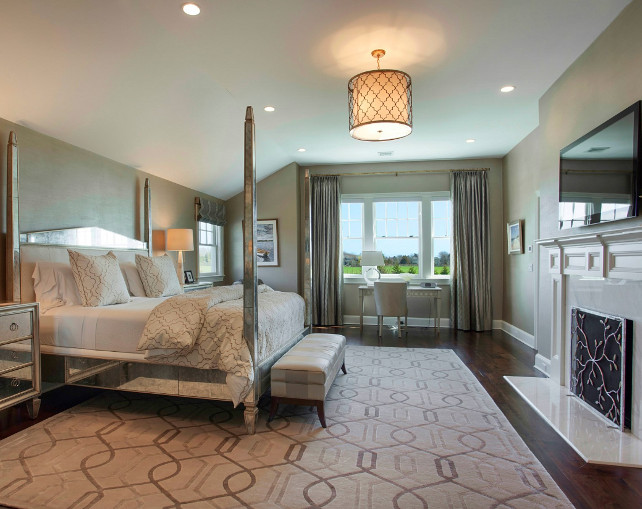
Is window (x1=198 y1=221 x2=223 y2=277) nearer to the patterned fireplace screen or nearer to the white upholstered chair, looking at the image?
the white upholstered chair

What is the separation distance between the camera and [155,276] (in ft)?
13.7

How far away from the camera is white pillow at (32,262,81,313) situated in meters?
3.24

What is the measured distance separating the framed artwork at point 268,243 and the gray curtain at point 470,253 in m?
2.90

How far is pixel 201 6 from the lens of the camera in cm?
249

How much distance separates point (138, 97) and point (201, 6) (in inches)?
53.8

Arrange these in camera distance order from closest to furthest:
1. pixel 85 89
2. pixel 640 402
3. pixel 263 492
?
pixel 263 492 → pixel 640 402 → pixel 85 89

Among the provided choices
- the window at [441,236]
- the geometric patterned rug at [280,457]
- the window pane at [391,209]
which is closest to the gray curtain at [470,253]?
the window at [441,236]

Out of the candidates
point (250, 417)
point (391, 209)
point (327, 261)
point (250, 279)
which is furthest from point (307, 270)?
point (391, 209)

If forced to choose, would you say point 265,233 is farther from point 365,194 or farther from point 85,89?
point 85,89

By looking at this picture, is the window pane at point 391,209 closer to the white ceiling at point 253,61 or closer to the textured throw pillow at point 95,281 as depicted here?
the white ceiling at point 253,61

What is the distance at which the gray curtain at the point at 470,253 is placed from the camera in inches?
245

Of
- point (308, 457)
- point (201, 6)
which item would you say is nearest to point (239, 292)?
point (308, 457)

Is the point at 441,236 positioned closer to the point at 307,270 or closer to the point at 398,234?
the point at 398,234

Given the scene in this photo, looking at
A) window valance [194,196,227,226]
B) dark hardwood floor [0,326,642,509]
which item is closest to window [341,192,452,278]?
dark hardwood floor [0,326,642,509]
